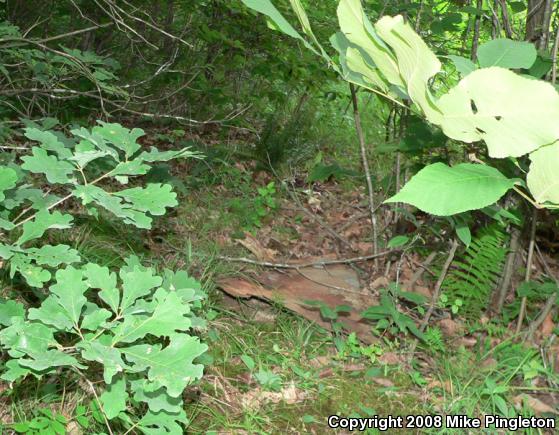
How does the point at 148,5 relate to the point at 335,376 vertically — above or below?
above

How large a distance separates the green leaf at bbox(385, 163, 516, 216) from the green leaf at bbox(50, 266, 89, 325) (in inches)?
35.7

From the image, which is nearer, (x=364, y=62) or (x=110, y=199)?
(x=364, y=62)

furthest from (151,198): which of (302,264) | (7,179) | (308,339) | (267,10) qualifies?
(302,264)

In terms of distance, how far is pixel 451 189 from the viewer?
0.52 m

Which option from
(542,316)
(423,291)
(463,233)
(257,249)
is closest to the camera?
(463,233)

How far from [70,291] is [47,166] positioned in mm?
339

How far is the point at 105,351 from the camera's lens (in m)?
1.14

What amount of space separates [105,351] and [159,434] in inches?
15.9

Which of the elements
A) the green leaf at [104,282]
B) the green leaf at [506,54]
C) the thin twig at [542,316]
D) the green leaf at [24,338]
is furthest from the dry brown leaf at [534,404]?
the green leaf at [506,54]

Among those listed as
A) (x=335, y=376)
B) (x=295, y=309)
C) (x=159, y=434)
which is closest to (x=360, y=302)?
(x=295, y=309)

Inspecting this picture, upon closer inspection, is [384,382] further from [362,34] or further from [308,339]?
[362,34]

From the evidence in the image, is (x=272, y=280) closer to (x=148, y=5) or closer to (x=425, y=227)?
(x=425, y=227)

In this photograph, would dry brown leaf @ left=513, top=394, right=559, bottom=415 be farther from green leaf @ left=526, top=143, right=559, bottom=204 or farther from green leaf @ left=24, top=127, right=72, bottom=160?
green leaf @ left=526, top=143, right=559, bottom=204

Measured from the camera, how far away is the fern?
2.83m
